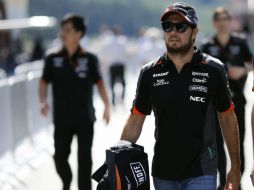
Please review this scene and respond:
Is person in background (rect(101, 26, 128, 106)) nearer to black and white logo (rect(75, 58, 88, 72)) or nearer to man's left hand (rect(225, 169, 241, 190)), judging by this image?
black and white logo (rect(75, 58, 88, 72))

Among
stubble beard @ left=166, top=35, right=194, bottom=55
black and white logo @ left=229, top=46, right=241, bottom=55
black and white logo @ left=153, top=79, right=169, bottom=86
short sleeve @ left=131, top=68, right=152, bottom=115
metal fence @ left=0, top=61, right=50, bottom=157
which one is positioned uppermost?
stubble beard @ left=166, top=35, right=194, bottom=55

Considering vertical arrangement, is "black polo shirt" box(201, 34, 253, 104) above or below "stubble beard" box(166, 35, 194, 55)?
below

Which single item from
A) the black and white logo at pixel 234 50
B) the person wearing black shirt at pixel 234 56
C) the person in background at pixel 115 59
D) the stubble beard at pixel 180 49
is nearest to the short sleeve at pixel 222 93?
the stubble beard at pixel 180 49

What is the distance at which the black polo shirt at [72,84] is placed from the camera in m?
8.35

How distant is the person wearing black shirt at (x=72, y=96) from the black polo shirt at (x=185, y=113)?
9.18 ft

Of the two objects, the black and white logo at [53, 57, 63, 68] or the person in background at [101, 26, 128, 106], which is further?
the person in background at [101, 26, 128, 106]

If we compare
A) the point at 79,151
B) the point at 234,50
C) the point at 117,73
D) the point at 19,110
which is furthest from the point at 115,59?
the point at 79,151

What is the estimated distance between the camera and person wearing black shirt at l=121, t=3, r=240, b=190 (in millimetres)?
5387

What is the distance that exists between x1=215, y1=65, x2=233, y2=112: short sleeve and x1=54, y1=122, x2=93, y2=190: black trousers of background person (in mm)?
2859

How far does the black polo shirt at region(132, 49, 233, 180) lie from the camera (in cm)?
539

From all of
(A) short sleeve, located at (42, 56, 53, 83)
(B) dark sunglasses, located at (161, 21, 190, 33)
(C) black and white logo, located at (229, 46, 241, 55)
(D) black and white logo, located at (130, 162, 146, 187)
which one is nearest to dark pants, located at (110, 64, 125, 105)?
(C) black and white logo, located at (229, 46, 241, 55)

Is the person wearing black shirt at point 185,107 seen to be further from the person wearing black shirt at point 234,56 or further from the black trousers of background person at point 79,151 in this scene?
the person wearing black shirt at point 234,56

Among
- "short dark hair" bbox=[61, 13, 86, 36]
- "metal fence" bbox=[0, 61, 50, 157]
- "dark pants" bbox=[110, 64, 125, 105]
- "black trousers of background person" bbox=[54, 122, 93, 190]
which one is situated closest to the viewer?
"black trousers of background person" bbox=[54, 122, 93, 190]

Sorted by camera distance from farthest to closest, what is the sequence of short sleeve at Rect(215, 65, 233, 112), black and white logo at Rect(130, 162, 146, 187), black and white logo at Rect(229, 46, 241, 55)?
A: 1. black and white logo at Rect(229, 46, 241, 55)
2. short sleeve at Rect(215, 65, 233, 112)
3. black and white logo at Rect(130, 162, 146, 187)
